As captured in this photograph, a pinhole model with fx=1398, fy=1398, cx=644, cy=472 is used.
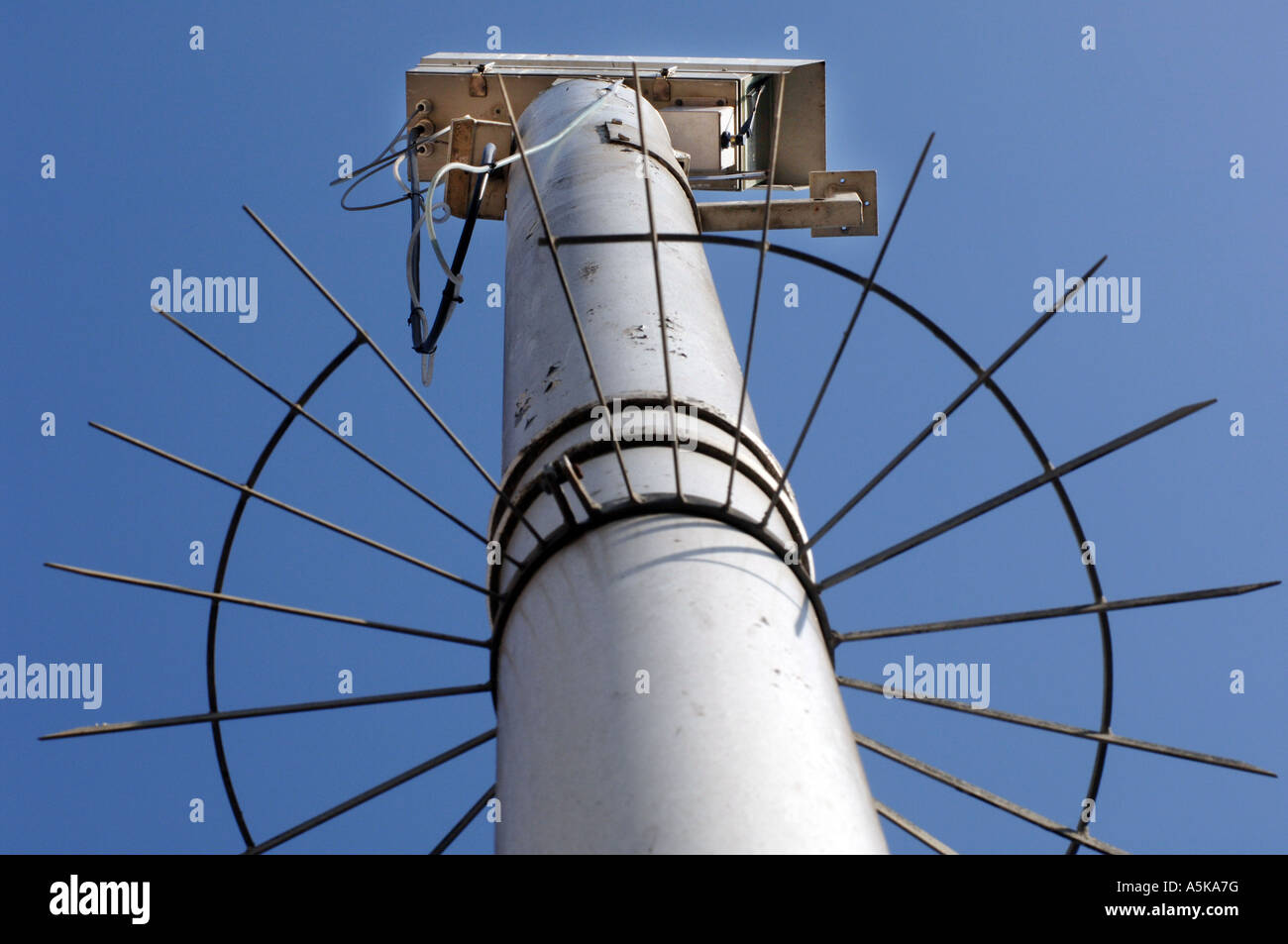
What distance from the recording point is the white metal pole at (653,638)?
18.3 ft

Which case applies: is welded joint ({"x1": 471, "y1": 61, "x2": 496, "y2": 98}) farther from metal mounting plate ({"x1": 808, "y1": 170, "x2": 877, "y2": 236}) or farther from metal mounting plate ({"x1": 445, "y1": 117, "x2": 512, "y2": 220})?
metal mounting plate ({"x1": 808, "y1": 170, "x2": 877, "y2": 236})

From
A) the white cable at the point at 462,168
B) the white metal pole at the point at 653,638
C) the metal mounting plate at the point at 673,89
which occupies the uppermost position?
the metal mounting plate at the point at 673,89

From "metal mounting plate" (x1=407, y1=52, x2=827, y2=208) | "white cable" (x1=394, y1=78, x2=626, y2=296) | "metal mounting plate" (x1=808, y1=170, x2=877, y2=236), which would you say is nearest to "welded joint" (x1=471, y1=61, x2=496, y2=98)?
"metal mounting plate" (x1=407, y1=52, x2=827, y2=208)

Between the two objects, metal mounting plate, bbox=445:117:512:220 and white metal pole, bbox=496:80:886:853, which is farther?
metal mounting plate, bbox=445:117:512:220

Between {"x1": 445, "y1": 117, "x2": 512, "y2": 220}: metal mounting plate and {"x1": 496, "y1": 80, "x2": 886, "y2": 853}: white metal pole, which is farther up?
{"x1": 445, "y1": 117, "x2": 512, "y2": 220}: metal mounting plate

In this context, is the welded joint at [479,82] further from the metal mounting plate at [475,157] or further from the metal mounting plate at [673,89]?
the metal mounting plate at [475,157]

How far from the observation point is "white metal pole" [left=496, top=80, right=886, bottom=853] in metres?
5.58

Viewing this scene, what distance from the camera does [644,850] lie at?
211 inches

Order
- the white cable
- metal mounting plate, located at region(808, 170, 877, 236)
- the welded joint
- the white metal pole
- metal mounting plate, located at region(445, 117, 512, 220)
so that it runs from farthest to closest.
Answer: the welded joint → metal mounting plate, located at region(808, 170, 877, 236) → metal mounting plate, located at region(445, 117, 512, 220) → the white cable → the white metal pole

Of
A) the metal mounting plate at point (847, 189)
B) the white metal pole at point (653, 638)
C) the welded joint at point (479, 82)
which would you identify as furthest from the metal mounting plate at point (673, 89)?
the white metal pole at point (653, 638)

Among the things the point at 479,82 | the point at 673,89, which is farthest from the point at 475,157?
the point at 673,89
